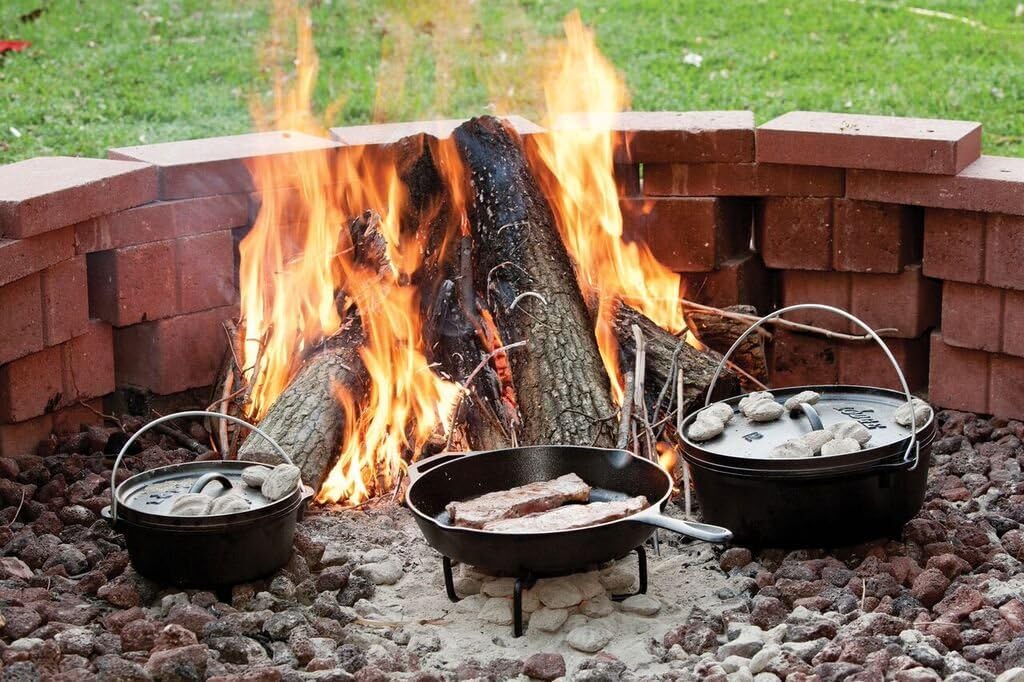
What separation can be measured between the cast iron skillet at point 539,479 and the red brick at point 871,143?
1988 mm

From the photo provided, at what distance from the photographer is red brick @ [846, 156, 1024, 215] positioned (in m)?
5.38

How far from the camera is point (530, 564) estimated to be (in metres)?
4.02

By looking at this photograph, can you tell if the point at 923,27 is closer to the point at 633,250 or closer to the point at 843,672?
the point at 633,250

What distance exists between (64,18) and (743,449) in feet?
28.5

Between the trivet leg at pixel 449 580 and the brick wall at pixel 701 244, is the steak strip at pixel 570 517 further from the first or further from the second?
the brick wall at pixel 701 244

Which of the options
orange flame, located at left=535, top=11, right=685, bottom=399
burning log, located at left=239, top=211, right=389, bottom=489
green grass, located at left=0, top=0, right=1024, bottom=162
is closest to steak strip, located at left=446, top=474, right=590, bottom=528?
burning log, located at left=239, top=211, right=389, bottom=489

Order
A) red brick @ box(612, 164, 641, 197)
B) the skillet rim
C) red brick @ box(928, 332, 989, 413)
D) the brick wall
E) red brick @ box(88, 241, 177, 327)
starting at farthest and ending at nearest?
red brick @ box(612, 164, 641, 197)
red brick @ box(928, 332, 989, 413)
red brick @ box(88, 241, 177, 327)
the brick wall
the skillet rim

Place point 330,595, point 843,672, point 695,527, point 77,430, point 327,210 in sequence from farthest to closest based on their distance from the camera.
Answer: point 327,210 → point 77,430 → point 330,595 → point 695,527 → point 843,672

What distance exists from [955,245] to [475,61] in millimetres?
5729

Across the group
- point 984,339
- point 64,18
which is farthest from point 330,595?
point 64,18

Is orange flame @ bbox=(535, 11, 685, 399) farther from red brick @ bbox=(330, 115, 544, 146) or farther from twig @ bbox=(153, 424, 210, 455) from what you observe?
twig @ bbox=(153, 424, 210, 455)

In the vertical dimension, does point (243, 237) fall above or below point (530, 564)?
above

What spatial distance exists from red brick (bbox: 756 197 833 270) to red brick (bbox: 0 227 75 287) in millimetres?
2980

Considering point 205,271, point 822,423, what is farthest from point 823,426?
point 205,271
